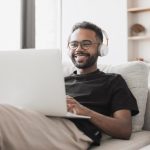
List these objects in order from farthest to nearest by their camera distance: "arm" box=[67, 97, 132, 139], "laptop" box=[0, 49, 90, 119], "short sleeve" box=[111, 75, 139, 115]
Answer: "short sleeve" box=[111, 75, 139, 115]
"arm" box=[67, 97, 132, 139]
"laptop" box=[0, 49, 90, 119]

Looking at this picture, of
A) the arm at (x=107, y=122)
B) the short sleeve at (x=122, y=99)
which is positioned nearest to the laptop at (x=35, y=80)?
the arm at (x=107, y=122)

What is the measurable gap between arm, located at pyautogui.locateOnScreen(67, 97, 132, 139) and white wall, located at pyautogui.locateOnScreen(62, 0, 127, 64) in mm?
2156

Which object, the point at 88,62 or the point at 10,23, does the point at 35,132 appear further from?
the point at 10,23

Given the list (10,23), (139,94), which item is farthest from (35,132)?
(10,23)

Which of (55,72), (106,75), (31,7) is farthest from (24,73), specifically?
(31,7)

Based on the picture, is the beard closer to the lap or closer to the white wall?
the lap

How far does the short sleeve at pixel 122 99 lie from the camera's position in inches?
58.8

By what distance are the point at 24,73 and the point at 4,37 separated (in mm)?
2019

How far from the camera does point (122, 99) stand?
1.51m

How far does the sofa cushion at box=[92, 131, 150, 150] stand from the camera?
1.29 m

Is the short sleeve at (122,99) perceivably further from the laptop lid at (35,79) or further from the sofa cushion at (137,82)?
the laptop lid at (35,79)

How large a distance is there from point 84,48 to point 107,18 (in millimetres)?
1977

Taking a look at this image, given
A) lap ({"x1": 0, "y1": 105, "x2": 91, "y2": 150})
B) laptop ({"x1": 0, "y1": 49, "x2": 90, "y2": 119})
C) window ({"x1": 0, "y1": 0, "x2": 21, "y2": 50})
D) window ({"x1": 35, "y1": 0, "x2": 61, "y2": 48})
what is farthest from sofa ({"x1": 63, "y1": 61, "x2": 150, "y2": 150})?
window ({"x1": 35, "y1": 0, "x2": 61, "y2": 48})

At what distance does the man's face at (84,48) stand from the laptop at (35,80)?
58cm
